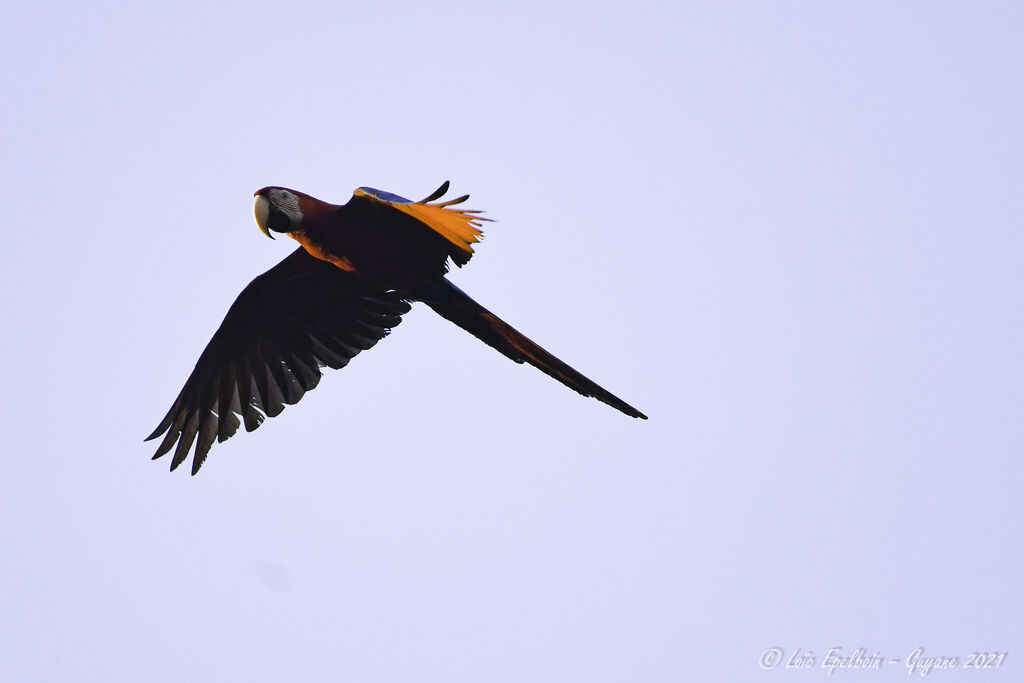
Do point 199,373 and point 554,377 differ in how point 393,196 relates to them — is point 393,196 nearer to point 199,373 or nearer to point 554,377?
point 554,377

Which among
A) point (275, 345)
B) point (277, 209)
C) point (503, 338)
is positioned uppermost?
point (503, 338)

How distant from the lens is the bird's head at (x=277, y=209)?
309 inches

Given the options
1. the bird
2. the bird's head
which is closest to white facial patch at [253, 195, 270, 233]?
the bird's head

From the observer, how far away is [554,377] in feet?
27.2

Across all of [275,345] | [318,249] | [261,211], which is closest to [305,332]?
[275,345]

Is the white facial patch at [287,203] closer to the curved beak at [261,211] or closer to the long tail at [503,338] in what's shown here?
the curved beak at [261,211]

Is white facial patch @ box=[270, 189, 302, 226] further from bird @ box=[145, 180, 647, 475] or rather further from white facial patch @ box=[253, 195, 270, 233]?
bird @ box=[145, 180, 647, 475]

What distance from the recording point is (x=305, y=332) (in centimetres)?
933

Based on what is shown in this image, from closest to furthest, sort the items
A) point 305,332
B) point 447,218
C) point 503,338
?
1. point 447,218
2. point 503,338
3. point 305,332

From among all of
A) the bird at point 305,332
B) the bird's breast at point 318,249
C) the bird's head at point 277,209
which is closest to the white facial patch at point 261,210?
the bird's head at point 277,209

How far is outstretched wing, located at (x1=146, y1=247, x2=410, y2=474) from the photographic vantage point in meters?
9.13

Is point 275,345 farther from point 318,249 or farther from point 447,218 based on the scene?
point 447,218

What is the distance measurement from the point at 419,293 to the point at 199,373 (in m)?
1.85

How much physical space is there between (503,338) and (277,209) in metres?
1.71
